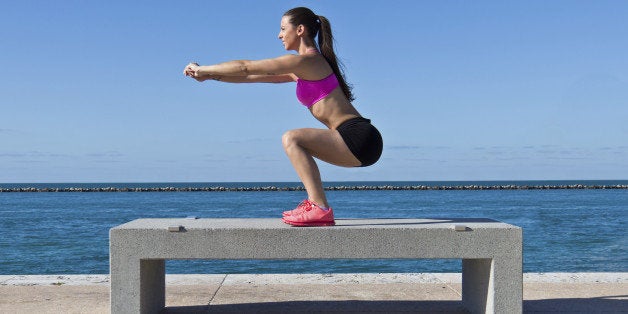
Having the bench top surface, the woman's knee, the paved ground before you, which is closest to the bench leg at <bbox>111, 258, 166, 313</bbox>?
the bench top surface

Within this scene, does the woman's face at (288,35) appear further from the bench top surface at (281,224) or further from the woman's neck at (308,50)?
the bench top surface at (281,224)

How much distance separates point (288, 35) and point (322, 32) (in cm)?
24

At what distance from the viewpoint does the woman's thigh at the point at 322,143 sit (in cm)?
495

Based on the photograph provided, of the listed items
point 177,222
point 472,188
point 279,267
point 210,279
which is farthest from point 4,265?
point 472,188

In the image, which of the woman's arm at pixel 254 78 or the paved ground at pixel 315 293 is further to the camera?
the paved ground at pixel 315 293

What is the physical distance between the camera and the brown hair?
5188mm

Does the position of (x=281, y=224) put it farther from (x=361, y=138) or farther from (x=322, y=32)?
(x=322, y=32)

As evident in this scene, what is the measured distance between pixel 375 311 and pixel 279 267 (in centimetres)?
1227

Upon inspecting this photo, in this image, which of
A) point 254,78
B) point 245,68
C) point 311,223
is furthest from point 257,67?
point 311,223

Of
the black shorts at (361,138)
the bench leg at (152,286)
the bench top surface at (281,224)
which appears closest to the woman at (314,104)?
the black shorts at (361,138)

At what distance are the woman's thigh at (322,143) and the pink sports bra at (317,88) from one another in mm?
243

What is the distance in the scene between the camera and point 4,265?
67.1ft

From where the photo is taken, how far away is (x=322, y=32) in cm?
525

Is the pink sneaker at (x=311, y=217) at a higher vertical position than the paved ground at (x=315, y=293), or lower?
higher
